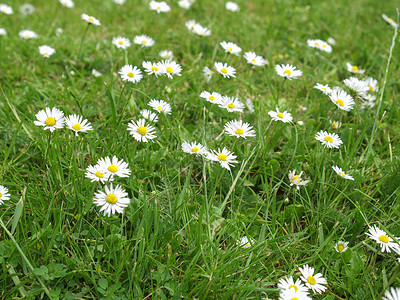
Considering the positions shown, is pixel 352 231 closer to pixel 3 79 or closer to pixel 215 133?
pixel 215 133

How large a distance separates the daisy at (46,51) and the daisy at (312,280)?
2355mm

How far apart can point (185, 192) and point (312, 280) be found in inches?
27.2

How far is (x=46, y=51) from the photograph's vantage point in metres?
2.79

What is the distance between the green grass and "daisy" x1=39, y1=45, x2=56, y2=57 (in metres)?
0.10

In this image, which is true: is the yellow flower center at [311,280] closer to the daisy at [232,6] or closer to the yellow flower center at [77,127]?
the yellow flower center at [77,127]

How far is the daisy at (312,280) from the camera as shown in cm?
152

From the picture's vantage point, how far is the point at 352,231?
1.85m

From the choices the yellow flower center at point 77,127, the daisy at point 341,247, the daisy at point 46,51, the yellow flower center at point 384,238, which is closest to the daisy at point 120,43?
the daisy at point 46,51

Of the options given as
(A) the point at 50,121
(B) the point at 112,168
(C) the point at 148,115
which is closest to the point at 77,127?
(A) the point at 50,121

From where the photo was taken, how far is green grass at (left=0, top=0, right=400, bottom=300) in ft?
4.96

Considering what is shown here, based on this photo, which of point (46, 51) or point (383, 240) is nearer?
point (383, 240)

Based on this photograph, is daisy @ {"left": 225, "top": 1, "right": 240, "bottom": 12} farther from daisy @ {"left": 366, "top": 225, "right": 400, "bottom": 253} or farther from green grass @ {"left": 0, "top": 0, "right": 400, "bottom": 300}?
daisy @ {"left": 366, "top": 225, "right": 400, "bottom": 253}

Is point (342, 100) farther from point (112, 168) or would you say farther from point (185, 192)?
point (112, 168)

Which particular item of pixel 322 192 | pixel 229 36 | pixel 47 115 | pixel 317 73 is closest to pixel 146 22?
pixel 229 36
